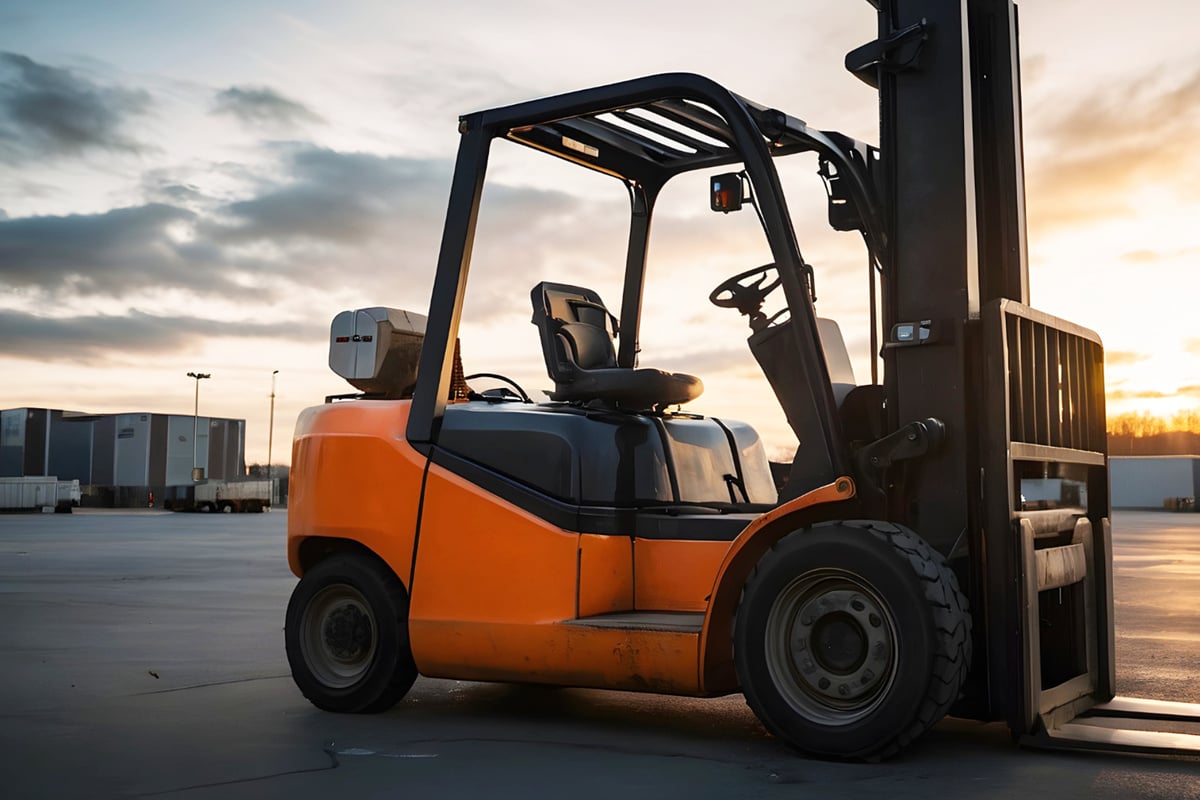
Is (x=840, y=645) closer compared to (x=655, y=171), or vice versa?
(x=840, y=645)

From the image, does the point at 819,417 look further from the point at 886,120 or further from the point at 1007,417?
the point at 886,120

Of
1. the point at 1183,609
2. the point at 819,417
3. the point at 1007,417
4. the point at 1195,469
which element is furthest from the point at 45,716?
the point at 1195,469

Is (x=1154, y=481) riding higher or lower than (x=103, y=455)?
lower

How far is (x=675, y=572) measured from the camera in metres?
6.01

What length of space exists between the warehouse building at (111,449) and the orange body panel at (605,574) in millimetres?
57215

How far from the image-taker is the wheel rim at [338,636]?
22.0 feet

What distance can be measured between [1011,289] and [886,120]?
3.29 feet

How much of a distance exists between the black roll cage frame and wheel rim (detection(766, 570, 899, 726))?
52cm

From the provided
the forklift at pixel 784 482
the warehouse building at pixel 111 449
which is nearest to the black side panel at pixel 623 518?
the forklift at pixel 784 482

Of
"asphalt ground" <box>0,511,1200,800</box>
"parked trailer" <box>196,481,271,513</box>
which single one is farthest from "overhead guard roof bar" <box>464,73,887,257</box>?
"parked trailer" <box>196,481,271,513</box>

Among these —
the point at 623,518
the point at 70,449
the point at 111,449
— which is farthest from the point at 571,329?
the point at 70,449

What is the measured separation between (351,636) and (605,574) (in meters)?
1.58

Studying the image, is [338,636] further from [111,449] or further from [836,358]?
[111,449]

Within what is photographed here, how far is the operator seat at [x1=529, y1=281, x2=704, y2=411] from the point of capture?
20.4 ft
